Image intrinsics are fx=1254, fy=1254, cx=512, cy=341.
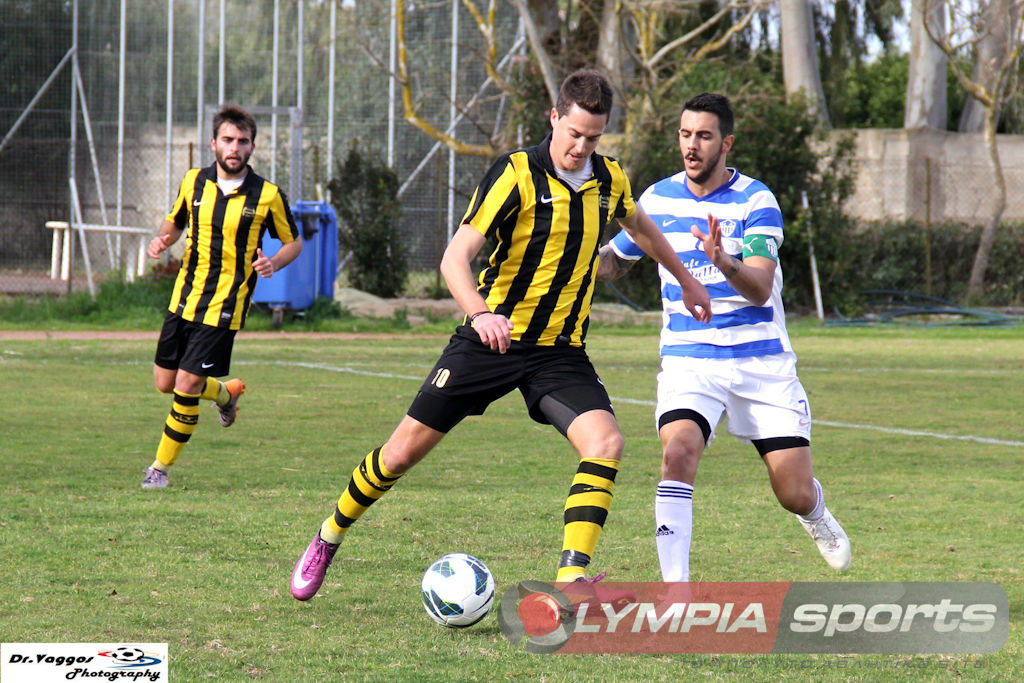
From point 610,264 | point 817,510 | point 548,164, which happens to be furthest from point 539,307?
point 817,510

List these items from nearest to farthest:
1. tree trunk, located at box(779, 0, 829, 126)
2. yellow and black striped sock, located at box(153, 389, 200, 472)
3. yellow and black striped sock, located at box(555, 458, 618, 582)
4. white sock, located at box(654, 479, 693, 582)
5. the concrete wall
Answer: yellow and black striped sock, located at box(555, 458, 618, 582) → white sock, located at box(654, 479, 693, 582) → yellow and black striped sock, located at box(153, 389, 200, 472) → the concrete wall → tree trunk, located at box(779, 0, 829, 126)

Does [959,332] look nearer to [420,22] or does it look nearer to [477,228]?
[420,22]

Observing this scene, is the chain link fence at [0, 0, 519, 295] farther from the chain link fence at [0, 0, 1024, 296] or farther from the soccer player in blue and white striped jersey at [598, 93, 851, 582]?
the soccer player in blue and white striped jersey at [598, 93, 851, 582]

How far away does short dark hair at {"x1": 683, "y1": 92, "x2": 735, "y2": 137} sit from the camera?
16.3ft

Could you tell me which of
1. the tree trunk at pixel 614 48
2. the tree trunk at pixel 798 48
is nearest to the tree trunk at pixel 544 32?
the tree trunk at pixel 614 48

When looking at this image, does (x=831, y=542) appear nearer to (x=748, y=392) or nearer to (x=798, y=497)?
(x=798, y=497)

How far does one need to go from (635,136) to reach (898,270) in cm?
550

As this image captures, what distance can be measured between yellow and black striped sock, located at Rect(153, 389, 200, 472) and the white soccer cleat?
3.53m

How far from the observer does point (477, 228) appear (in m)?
4.35

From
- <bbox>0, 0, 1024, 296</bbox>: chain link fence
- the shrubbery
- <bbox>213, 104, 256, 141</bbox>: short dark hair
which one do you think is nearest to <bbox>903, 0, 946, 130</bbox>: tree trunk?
<bbox>0, 0, 1024, 296</bbox>: chain link fence

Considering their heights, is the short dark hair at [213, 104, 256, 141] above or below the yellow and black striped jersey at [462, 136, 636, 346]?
above

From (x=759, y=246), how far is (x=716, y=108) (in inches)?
23.4

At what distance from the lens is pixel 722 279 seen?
500 centimetres

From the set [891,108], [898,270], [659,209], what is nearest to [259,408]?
[659,209]
